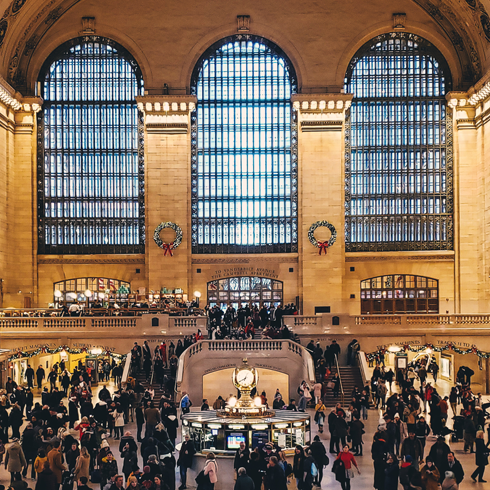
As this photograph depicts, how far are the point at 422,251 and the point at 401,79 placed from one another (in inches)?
384

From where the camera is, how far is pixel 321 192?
4522 cm

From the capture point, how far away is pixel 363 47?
1813 inches

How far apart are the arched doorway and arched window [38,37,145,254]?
5.01m

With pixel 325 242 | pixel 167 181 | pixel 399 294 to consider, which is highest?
pixel 167 181

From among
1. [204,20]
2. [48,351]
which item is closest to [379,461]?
[48,351]

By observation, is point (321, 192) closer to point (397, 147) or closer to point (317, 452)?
point (397, 147)

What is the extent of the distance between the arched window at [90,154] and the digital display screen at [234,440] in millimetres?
26662

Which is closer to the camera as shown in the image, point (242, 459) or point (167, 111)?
point (242, 459)

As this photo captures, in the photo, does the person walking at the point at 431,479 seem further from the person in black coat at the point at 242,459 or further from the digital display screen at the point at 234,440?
the digital display screen at the point at 234,440

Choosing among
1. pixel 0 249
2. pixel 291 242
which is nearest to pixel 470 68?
pixel 291 242

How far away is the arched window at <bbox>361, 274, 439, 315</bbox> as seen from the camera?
45.7 m

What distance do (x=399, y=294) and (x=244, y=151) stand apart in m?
11.9

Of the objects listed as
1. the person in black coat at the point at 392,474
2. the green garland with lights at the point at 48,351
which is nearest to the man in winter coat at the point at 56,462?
the person in black coat at the point at 392,474

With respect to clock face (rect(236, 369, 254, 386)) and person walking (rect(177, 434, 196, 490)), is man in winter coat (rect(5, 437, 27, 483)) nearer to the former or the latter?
person walking (rect(177, 434, 196, 490))
